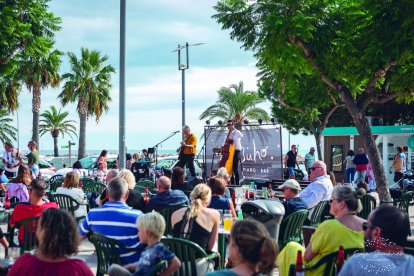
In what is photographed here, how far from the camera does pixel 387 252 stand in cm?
321

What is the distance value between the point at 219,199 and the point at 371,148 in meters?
8.55

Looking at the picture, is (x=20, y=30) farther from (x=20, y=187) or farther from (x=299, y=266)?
(x=299, y=266)

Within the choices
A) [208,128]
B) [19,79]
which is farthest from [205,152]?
[19,79]

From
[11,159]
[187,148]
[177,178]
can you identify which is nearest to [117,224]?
[177,178]

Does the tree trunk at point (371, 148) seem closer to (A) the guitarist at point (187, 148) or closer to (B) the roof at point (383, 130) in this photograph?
(A) the guitarist at point (187, 148)

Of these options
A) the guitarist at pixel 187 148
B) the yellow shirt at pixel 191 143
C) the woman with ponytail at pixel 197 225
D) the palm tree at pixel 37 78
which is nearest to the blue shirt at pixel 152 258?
the woman with ponytail at pixel 197 225

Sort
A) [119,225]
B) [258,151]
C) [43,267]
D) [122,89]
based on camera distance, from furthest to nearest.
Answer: [258,151], [122,89], [119,225], [43,267]

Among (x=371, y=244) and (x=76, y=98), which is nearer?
(x=371, y=244)

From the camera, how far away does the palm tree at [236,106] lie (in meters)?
47.0

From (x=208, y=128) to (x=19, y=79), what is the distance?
19.2 m

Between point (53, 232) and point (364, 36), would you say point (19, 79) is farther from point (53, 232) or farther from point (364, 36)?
point (53, 232)

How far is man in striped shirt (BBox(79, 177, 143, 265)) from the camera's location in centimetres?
516

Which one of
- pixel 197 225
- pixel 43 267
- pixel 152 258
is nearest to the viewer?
pixel 43 267

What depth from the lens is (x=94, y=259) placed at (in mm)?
8086
